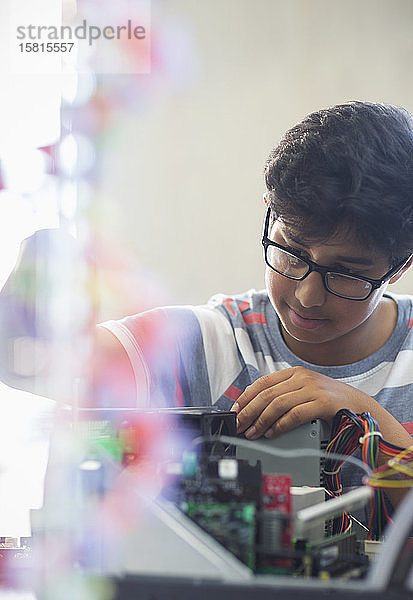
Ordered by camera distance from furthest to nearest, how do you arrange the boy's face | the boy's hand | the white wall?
the white wall, the boy's face, the boy's hand

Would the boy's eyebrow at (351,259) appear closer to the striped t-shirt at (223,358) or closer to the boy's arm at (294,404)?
the boy's arm at (294,404)

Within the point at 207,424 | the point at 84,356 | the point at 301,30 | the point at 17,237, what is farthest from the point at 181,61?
the point at 207,424

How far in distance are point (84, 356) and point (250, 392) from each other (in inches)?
9.7

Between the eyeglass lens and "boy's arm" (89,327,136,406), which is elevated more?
the eyeglass lens

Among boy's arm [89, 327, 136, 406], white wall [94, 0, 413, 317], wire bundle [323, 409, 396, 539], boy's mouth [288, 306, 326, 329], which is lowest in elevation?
wire bundle [323, 409, 396, 539]

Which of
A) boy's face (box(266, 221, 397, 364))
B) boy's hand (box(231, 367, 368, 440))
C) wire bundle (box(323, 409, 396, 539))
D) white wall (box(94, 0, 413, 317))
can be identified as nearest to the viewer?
wire bundle (box(323, 409, 396, 539))

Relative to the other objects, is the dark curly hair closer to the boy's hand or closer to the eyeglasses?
the eyeglasses

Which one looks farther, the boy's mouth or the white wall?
the white wall

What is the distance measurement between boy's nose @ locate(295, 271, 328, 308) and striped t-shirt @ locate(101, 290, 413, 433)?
23cm

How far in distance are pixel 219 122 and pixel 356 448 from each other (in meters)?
1.45

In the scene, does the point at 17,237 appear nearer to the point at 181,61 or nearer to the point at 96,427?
the point at 96,427

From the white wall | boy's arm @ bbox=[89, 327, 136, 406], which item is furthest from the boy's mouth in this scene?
the white wall

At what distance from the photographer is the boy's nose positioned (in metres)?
0.82

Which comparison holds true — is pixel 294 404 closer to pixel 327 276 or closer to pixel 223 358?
pixel 327 276
